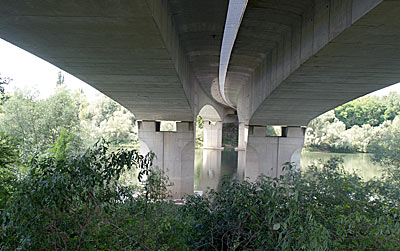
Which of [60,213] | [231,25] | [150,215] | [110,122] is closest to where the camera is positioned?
[60,213]

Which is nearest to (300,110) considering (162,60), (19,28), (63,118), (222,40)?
(222,40)

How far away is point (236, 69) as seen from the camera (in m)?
11.4

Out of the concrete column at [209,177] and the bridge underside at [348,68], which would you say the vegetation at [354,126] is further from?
the bridge underside at [348,68]

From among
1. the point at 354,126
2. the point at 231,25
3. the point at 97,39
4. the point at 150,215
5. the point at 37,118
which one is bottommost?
the point at 150,215

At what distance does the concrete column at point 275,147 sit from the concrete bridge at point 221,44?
11.4 feet

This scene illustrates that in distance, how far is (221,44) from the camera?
26.3ft

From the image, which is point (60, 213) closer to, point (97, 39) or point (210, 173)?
point (97, 39)

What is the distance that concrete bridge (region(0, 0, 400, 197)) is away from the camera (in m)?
4.12

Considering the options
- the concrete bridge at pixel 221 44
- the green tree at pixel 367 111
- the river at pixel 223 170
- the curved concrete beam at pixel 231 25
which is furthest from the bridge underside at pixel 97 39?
the green tree at pixel 367 111

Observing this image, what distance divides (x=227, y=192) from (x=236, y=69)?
7.37m

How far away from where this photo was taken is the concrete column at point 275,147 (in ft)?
50.1

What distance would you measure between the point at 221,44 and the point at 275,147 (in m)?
8.87

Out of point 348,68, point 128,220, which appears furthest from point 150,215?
point 348,68

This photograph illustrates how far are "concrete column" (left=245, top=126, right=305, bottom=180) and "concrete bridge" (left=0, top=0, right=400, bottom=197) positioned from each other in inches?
137
